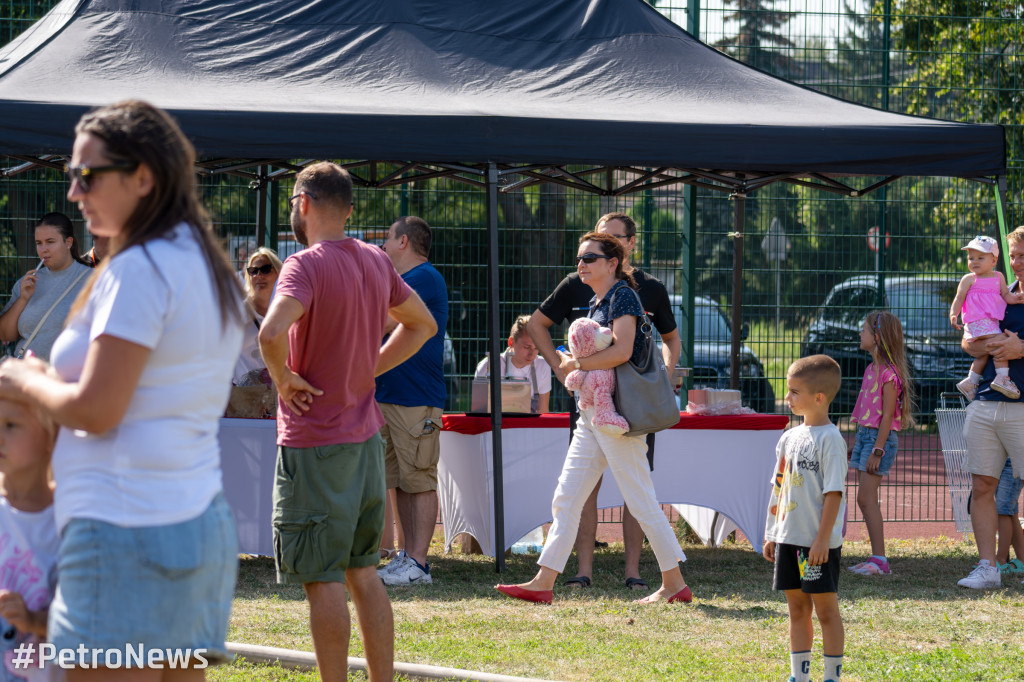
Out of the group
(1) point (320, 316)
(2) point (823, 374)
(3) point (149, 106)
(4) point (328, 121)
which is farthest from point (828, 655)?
(4) point (328, 121)

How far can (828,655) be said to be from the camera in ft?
13.2

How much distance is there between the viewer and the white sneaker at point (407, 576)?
6156 mm

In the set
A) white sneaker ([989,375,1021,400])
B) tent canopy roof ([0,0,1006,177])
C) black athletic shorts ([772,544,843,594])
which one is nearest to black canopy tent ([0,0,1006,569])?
tent canopy roof ([0,0,1006,177])

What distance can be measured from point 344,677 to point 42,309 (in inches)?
139

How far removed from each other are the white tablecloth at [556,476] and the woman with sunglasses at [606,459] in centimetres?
99

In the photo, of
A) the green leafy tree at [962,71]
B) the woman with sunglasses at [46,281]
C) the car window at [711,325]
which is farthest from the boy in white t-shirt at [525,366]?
the green leafy tree at [962,71]

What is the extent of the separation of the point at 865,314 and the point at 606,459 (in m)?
4.44

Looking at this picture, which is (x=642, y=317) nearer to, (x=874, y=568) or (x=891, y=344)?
(x=891, y=344)

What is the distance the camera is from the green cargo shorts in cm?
355

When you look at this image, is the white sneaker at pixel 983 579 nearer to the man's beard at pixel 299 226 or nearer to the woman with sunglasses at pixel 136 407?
the man's beard at pixel 299 226

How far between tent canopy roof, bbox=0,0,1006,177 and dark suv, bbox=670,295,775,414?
233 cm

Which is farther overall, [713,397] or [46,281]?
[713,397]

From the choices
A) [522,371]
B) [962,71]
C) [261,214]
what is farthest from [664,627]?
[962,71]

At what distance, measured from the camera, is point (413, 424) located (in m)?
6.30
